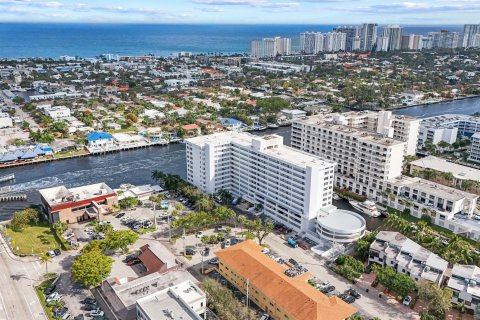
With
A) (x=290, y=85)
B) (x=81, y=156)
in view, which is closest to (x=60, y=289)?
(x=81, y=156)

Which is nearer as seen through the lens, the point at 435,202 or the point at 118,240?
the point at 118,240

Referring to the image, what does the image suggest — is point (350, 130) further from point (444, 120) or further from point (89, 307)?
point (89, 307)

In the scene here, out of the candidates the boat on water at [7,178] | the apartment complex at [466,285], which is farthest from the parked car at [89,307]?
the boat on water at [7,178]

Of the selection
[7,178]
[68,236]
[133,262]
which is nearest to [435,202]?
[133,262]

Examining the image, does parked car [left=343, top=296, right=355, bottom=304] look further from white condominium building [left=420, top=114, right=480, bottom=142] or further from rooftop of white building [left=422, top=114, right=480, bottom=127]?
rooftop of white building [left=422, top=114, right=480, bottom=127]

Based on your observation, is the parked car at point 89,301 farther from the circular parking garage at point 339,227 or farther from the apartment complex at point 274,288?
the circular parking garage at point 339,227

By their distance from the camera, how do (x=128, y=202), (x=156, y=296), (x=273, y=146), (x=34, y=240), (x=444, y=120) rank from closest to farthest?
(x=156, y=296) → (x=34, y=240) → (x=273, y=146) → (x=128, y=202) → (x=444, y=120)

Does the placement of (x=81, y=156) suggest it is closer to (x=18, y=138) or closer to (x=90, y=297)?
(x=18, y=138)
